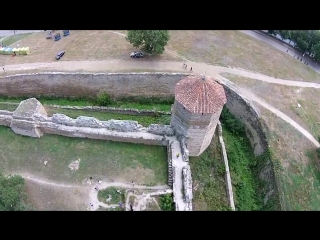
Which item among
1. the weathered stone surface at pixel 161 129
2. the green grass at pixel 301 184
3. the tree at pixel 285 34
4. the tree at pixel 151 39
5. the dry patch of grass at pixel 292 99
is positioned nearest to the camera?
the green grass at pixel 301 184

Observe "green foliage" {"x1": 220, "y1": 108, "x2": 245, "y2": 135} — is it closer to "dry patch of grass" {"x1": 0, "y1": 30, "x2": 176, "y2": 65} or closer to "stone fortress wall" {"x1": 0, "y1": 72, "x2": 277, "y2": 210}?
"stone fortress wall" {"x1": 0, "y1": 72, "x2": 277, "y2": 210}

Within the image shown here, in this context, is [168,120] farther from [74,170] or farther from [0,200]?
[0,200]

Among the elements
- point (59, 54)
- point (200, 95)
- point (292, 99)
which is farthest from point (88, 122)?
point (292, 99)

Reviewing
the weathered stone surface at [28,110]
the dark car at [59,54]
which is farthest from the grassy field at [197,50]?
the weathered stone surface at [28,110]

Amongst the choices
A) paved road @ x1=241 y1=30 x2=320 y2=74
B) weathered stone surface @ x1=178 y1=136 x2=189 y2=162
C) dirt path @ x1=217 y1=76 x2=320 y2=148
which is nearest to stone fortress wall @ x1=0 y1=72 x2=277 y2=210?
dirt path @ x1=217 y1=76 x2=320 y2=148

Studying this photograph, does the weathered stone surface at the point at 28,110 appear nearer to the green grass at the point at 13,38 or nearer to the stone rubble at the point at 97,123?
the stone rubble at the point at 97,123

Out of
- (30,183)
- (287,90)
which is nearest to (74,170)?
(30,183)

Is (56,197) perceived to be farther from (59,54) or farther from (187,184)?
(59,54)
